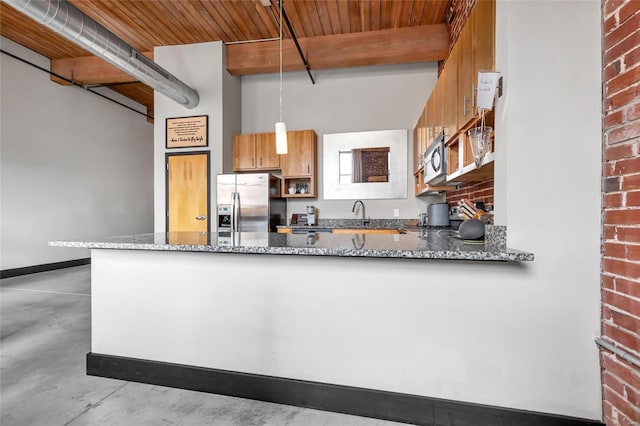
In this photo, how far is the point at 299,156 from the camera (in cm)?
448

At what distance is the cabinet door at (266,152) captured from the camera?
4.49m

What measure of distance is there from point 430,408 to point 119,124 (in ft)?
25.3

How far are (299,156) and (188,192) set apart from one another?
178 centimetres

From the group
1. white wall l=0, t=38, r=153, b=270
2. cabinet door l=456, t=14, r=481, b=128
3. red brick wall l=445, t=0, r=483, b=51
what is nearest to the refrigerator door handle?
cabinet door l=456, t=14, r=481, b=128

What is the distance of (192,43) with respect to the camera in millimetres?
4434

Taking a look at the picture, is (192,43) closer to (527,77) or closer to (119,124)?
(119,124)

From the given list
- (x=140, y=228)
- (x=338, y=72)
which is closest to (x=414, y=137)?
(x=338, y=72)

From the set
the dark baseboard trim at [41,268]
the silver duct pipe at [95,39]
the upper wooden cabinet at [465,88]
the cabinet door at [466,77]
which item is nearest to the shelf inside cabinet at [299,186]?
the silver duct pipe at [95,39]

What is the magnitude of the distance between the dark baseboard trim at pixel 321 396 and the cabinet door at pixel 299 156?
315cm

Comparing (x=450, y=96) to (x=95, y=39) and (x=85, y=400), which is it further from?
(x=95, y=39)

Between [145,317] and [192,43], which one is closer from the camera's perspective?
[145,317]

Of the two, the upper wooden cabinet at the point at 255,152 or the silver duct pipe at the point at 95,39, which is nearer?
the silver duct pipe at the point at 95,39

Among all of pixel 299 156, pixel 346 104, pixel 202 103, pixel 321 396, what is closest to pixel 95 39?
pixel 202 103

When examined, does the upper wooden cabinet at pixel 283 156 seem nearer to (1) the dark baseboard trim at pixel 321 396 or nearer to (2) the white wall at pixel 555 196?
(1) the dark baseboard trim at pixel 321 396
